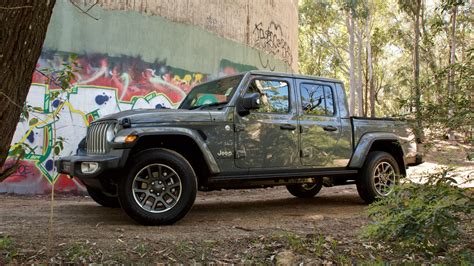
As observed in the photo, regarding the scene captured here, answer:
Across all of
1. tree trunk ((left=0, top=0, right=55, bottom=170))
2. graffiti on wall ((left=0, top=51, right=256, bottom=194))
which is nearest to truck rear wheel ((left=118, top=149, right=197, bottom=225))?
tree trunk ((left=0, top=0, right=55, bottom=170))

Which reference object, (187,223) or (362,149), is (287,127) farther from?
(187,223)

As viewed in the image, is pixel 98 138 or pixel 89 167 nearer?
pixel 89 167

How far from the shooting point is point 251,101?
5586 mm

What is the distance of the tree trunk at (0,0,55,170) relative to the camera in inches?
115

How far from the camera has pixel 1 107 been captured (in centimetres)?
302

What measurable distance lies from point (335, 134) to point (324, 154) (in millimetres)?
388

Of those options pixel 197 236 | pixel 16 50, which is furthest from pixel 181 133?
pixel 16 50

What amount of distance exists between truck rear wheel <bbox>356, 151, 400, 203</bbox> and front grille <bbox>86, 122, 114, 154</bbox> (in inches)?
155

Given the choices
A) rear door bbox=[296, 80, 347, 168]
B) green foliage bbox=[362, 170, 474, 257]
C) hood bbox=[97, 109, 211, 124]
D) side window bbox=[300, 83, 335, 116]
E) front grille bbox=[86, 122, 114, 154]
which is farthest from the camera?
side window bbox=[300, 83, 335, 116]

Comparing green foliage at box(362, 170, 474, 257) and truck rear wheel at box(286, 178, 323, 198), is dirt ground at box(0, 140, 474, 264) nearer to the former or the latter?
green foliage at box(362, 170, 474, 257)

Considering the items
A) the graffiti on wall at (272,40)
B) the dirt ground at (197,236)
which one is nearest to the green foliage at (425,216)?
the dirt ground at (197,236)

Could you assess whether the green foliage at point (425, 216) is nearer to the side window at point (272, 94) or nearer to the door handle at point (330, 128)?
the side window at point (272, 94)

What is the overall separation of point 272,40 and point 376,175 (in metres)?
7.10

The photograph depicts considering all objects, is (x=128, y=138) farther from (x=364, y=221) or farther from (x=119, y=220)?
(x=364, y=221)
